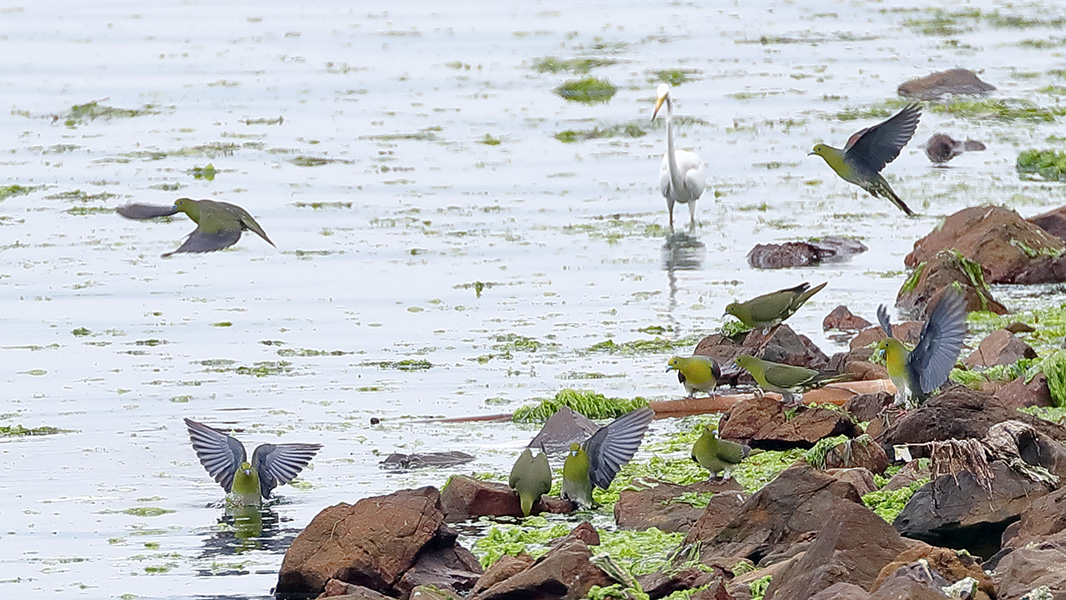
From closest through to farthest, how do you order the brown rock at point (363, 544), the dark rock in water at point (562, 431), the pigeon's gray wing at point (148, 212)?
the brown rock at point (363, 544) < the pigeon's gray wing at point (148, 212) < the dark rock in water at point (562, 431)

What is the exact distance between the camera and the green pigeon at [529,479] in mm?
7211

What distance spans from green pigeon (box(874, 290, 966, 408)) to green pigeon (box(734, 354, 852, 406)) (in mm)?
537

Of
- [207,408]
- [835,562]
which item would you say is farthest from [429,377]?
[835,562]

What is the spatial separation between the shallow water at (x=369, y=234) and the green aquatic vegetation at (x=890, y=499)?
84.0 inches

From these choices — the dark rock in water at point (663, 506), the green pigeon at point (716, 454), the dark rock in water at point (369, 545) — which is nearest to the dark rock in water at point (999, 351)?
the green pigeon at point (716, 454)

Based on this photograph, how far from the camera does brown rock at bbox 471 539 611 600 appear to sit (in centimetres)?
558

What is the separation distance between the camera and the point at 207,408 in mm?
9945

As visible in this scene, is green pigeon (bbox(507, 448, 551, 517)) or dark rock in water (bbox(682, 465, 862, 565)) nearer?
dark rock in water (bbox(682, 465, 862, 565))

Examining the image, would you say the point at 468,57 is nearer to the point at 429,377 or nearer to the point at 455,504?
the point at 429,377

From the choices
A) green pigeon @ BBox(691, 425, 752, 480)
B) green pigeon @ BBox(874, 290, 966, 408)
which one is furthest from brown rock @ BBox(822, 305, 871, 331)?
green pigeon @ BBox(691, 425, 752, 480)

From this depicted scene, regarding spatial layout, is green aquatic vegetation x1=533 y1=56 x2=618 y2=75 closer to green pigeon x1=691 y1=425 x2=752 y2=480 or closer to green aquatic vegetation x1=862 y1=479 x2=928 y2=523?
green pigeon x1=691 y1=425 x2=752 y2=480

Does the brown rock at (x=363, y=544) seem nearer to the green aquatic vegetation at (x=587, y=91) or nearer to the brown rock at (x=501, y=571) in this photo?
the brown rock at (x=501, y=571)

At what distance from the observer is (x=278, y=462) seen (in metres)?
7.81

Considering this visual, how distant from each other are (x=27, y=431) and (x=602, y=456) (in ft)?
11.7
